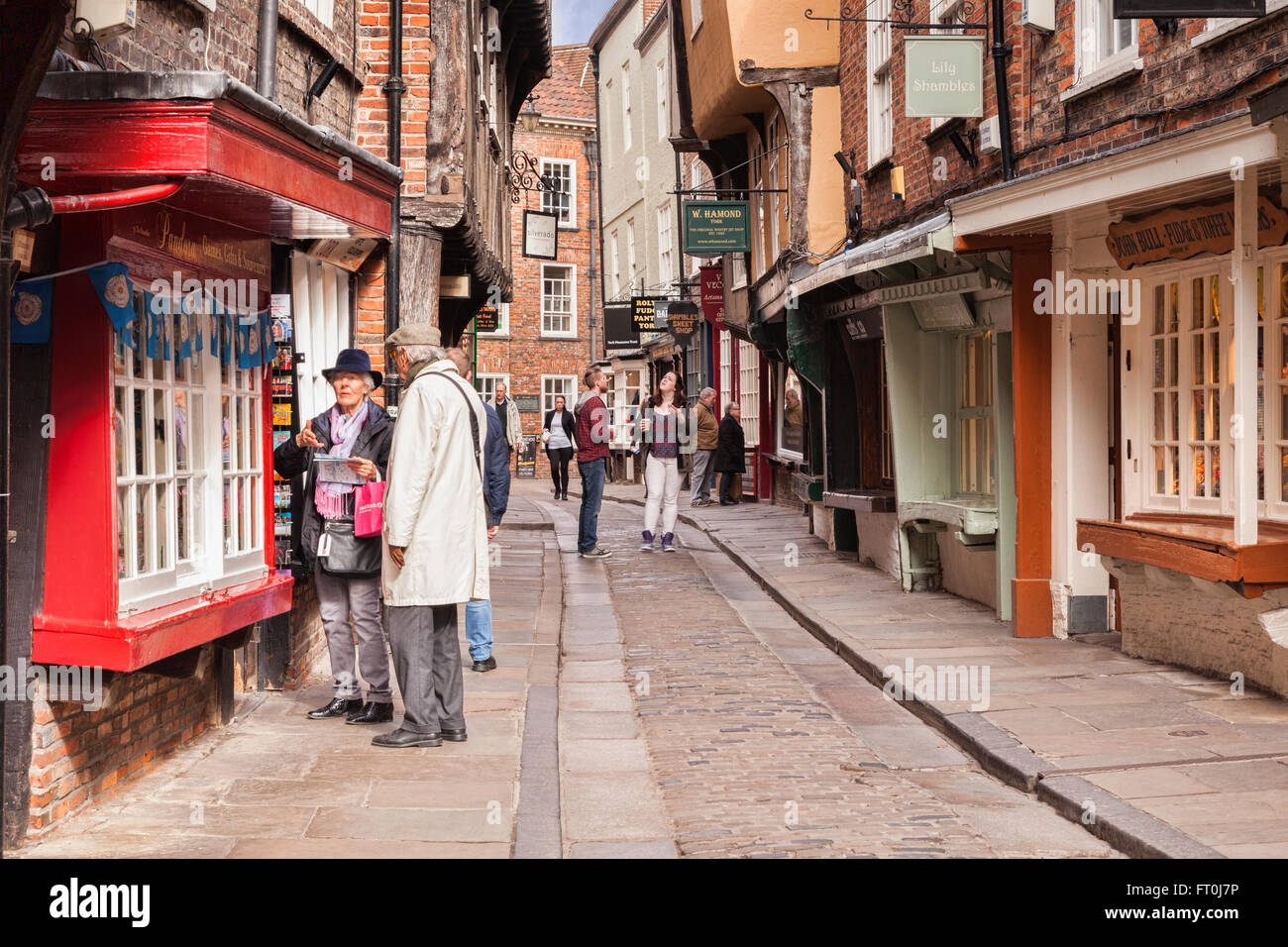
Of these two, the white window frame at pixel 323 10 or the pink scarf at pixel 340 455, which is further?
the white window frame at pixel 323 10

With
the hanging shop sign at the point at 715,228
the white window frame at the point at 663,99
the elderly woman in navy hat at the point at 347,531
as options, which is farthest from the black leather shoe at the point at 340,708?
the white window frame at the point at 663,99

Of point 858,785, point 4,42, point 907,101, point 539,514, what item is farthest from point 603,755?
point 539,514

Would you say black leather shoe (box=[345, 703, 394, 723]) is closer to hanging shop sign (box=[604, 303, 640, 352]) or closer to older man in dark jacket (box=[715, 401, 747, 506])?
older man in dark jacket (box=[715, 401, 747, 506])

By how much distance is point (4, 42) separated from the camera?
4.46 metres

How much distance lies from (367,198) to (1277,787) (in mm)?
4966

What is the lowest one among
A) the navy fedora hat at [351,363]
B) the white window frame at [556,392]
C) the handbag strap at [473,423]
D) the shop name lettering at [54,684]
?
the shop name lettering at [54,684]

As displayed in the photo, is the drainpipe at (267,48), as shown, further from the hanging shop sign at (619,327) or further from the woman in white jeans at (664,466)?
the hanging shop sign at (619,327)

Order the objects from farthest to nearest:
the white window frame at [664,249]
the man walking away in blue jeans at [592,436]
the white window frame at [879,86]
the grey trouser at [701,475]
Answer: the white window frame at [664,249]
the grey trouser at [701,475]
the man walking away in blue jeans at [592,436]
the white window frame at [879,86]

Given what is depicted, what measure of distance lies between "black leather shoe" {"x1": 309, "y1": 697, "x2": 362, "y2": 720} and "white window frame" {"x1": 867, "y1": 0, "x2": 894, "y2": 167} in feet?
28.3

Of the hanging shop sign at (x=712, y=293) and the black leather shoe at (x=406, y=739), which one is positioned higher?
the hanging shop sign at (x=712, y=293)

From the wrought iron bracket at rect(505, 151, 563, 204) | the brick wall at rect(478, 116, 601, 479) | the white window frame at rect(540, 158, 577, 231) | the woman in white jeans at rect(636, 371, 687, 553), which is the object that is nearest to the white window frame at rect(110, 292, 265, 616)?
the woman in white jeans at rect(636, 371, 687, 553)

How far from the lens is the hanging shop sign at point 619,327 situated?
33.6m

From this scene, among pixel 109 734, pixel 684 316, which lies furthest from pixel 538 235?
pixel 109 734

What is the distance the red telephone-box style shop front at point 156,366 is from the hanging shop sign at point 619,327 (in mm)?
26352
